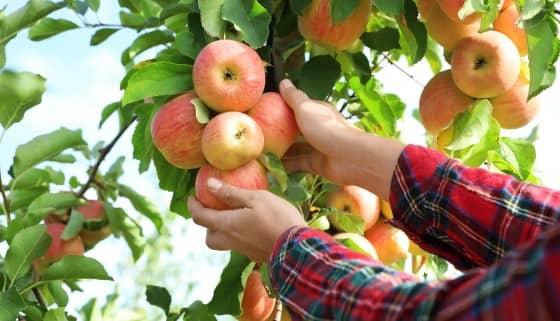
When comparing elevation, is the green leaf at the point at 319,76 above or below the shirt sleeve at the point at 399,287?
below

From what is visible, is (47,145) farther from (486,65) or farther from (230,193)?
(486,65)

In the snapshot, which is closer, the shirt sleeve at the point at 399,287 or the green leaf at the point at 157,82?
the shirt sleeve at the point at 399,287

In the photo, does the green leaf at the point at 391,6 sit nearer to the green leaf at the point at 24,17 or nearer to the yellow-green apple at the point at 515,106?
the yellow-green apple at the point at 515,106

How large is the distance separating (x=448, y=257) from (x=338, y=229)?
18.6 inches

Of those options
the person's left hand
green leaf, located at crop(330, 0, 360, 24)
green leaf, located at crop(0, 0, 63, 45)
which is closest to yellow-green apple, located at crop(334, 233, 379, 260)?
the person's left hand

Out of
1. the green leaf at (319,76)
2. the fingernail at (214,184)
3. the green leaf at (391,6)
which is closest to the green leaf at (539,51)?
the green leaf at (391,6)

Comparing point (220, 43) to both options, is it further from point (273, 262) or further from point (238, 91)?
point (273, 262)

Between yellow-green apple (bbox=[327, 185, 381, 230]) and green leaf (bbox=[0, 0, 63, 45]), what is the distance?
31.2 inches

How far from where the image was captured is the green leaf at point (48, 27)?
204 centimetres

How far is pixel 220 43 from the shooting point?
4.21 ft

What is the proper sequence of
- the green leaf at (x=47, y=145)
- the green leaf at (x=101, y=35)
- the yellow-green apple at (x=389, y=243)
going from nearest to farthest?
the yellow-green apple at (x=389, y=243) < the green leaf at (x=47, y=145) < the green leaf at (x=101, y=35)

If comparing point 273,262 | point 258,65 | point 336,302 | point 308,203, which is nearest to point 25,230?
point 308,203

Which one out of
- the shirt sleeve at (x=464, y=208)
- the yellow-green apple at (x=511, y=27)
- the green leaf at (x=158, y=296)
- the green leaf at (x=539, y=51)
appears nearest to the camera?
the shirt sleeve at (x=464, y=208)

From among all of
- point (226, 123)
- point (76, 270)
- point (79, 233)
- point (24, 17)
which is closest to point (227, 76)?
point (226, 123)
